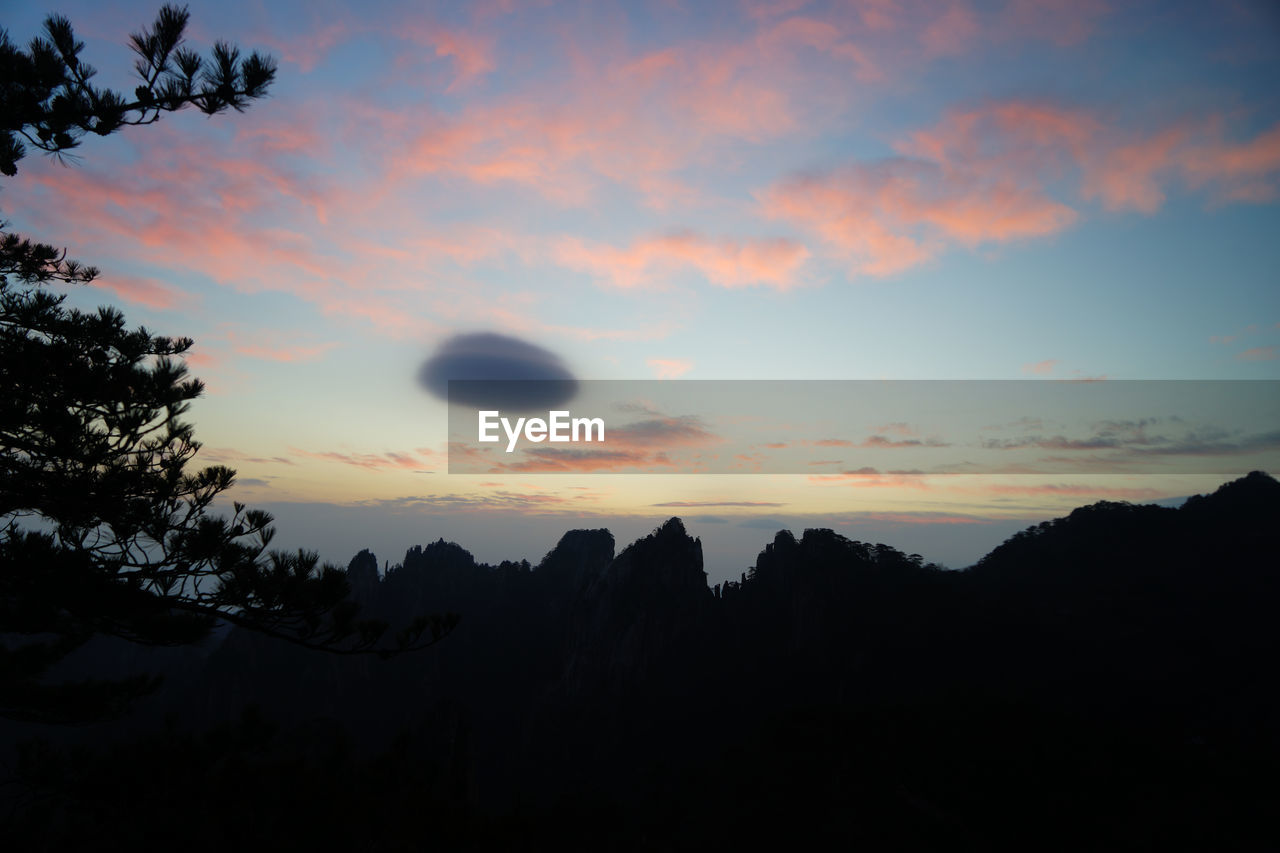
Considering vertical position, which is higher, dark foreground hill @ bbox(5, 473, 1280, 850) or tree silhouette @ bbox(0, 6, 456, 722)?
tree silhouette @ bbox(0, 6, 456, 722)

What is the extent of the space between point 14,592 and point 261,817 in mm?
5589

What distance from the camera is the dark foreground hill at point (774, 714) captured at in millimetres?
9805

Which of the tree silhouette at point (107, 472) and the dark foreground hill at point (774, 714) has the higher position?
the tree silhouette at point (107, 472)

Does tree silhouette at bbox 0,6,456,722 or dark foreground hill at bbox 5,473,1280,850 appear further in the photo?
dark foreground hill at bbox 5,473,1280,850

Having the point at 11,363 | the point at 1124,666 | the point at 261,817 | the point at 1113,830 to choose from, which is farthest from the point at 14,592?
the point at 1124,666

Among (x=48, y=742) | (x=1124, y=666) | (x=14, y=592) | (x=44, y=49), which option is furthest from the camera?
(x=1124, y=666)

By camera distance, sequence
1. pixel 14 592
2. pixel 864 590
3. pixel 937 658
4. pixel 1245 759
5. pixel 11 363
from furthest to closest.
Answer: pixel 864 590 → pixel 937 658 → pixel 1245 759 → pixel 11 363 → pixel 14 592

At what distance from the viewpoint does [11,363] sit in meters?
7.65

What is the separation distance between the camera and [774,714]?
43.0 meters

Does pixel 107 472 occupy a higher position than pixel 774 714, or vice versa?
pixel 107 472

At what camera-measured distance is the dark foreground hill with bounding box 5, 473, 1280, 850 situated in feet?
32.2

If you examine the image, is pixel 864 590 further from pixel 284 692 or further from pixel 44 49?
pixel 284 692

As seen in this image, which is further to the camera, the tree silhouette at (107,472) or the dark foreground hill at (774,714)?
the dark foreground hill at (774,714)

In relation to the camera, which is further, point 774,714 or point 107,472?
point 774,714
